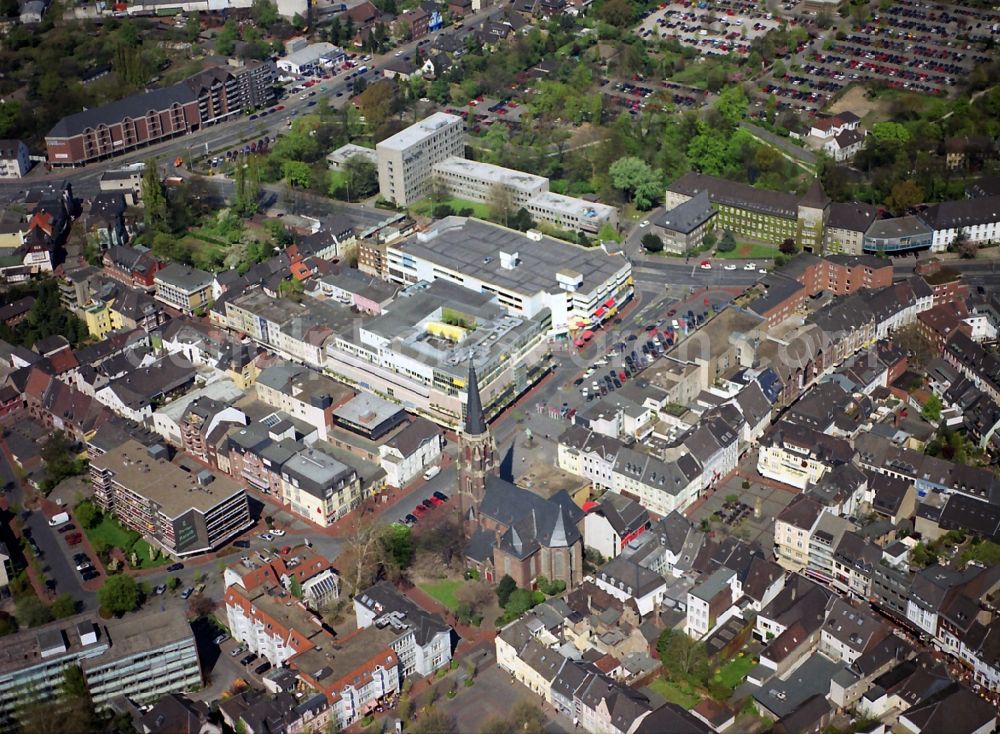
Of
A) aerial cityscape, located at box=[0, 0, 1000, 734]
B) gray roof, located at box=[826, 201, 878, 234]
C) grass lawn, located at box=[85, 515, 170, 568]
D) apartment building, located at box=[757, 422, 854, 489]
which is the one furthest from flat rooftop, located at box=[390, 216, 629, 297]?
grass lawn, located at box=[85, 515, 170, 568]

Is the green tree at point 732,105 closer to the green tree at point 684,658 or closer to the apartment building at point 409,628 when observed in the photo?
the green tree at point 684,658

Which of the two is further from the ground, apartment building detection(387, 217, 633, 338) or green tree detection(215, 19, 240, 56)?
apartment building detection(387, 217, 633, 338)

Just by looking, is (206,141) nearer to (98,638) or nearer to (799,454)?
(98,638)

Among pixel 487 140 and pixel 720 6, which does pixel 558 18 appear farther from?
pixel 487 140

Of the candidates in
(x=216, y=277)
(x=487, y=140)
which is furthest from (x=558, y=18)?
(x=216, y=277)

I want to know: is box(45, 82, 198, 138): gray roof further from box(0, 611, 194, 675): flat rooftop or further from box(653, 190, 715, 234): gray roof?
box(0, 611, 194, 675): flat rooftop

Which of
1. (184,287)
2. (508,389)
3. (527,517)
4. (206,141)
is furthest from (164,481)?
(206,141)
